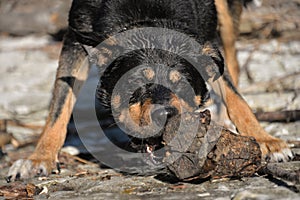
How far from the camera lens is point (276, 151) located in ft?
12.9

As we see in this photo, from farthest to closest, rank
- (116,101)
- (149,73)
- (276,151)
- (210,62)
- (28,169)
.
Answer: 1. (28,169)
2. (276,151)
3. (210,62)
4. (116,101)
5. (149,73)

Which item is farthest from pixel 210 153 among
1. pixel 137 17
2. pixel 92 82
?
pixel 92 82

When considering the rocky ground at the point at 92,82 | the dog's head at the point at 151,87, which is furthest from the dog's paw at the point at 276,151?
the dog's head at the point at 151,87

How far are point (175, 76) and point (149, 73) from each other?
16cm

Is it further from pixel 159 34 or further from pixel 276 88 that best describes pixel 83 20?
pixel 276 88

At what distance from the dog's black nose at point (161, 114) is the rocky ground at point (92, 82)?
37cm

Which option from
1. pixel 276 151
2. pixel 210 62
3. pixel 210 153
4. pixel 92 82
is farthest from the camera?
pixel 92 82

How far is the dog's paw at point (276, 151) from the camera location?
3816 mm

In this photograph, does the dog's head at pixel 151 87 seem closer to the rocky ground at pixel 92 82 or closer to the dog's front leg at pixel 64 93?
the rocky ground at pixel 92 82

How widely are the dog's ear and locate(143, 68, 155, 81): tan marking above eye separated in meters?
0.37

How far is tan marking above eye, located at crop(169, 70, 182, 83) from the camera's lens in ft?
11.7

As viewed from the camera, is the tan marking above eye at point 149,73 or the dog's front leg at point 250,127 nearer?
the tan marking above eye at point 149,73

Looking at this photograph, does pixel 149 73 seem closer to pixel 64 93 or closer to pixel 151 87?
pixel 151 87

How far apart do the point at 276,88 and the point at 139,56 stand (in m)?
2.89
